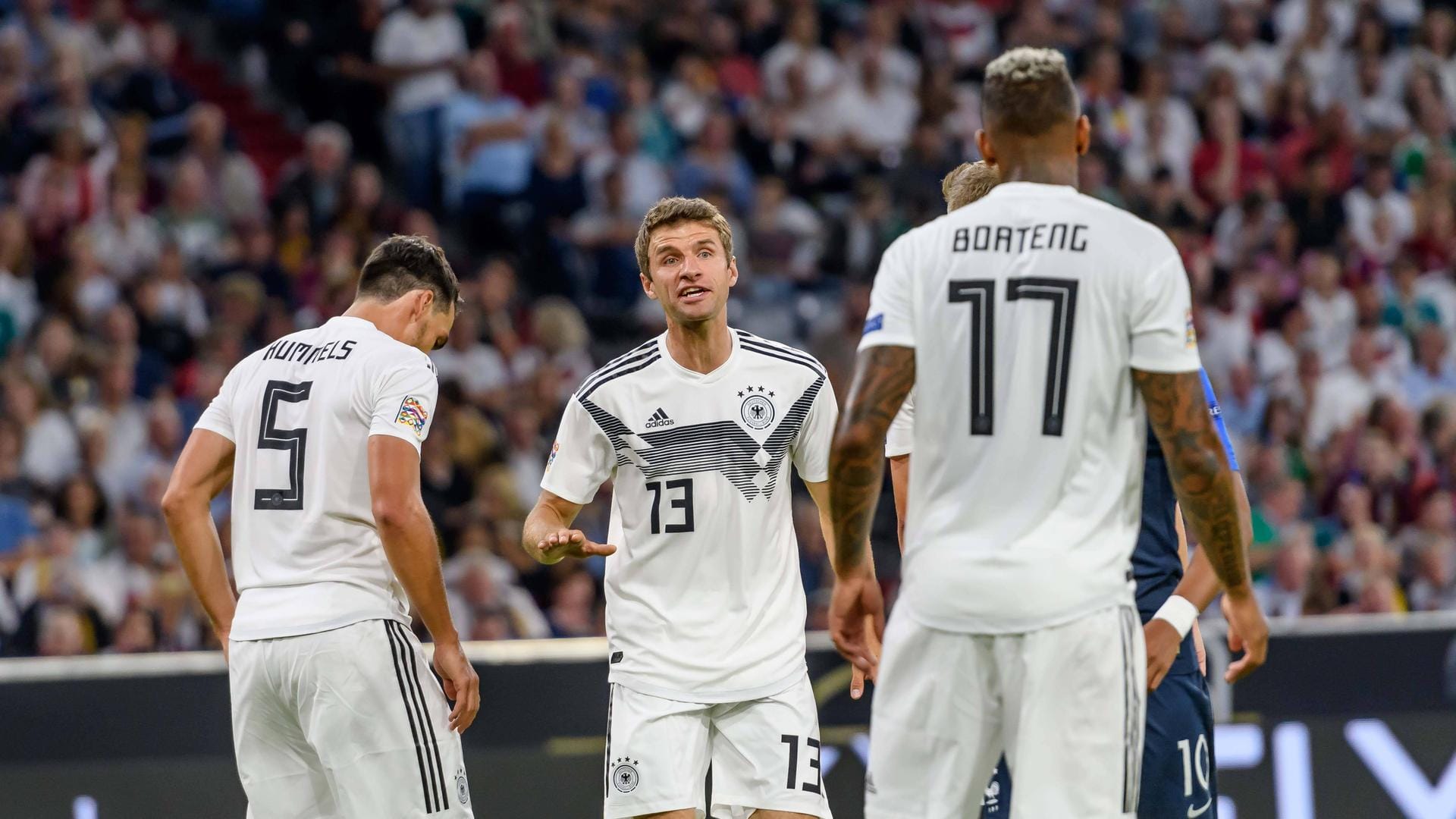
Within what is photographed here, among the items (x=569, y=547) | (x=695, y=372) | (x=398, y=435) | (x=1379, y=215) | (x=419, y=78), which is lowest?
(x=569, y=547)

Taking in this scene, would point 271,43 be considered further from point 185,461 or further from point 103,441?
point 185,461

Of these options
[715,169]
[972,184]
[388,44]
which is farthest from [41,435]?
[972,184]


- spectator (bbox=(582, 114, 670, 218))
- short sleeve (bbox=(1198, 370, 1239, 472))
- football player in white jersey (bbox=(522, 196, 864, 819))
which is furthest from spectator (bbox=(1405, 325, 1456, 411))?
short sleeve (bbox=(1198, 370, 1239, 472))

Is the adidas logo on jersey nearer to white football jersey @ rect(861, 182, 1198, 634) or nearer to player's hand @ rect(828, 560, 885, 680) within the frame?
player's hand @ rect(828, 560, 885, 680)

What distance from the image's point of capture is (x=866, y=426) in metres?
4.15

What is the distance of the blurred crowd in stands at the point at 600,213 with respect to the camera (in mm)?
10906

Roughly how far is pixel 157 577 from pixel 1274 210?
9.26 meters

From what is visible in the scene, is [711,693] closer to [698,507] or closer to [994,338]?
[698,507]

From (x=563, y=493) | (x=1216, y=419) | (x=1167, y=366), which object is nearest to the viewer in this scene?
(x=1167, y=366)

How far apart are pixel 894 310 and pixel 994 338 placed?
0.24 m

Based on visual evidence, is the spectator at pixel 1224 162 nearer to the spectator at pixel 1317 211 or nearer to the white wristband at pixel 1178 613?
the spectator at pixel 1317 211

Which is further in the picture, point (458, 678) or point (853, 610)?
point (458, 678)

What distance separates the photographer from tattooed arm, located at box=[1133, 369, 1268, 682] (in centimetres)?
406

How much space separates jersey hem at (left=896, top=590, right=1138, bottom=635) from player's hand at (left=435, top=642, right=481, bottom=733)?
5.94ft
